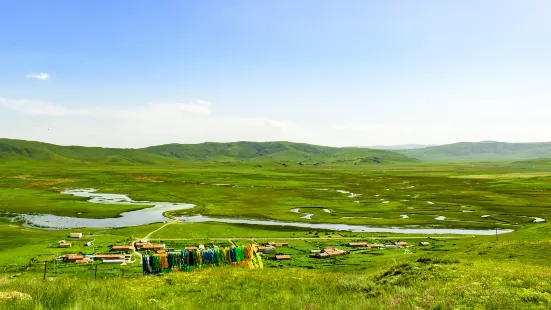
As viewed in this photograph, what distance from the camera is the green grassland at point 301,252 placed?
16.6 metres

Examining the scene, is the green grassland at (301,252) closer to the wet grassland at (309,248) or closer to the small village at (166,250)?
the wet grassland at (309,248)

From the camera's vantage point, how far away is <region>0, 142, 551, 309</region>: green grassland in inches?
653

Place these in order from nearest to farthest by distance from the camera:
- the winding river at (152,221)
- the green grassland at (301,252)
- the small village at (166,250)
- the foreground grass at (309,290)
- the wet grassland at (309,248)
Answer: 1. the foreground grass at (309,290)
2. the green grassland at (301,252)
3. the wet grassland at (309,248)
4. the small village at (166,250)
5. the winding river at (152,221)

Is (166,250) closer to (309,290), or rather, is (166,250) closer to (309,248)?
(309,248)

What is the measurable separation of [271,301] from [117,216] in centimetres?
8902

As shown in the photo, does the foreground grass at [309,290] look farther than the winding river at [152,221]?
No

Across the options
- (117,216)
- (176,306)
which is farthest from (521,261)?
(117,216)

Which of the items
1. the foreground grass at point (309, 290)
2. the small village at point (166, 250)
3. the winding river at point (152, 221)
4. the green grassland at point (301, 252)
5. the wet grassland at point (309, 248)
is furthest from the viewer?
the winding river at point (152, 221)

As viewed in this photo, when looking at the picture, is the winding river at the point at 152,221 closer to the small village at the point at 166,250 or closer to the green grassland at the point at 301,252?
the green grassland at the point at 301,252

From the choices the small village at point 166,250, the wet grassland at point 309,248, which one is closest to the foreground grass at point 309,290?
the wet grassland at point 309,248

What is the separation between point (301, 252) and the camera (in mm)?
59281

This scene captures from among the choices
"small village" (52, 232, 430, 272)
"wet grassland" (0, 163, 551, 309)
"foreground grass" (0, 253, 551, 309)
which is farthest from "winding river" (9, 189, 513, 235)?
"foreground grass" (0, 253, 551, 309)

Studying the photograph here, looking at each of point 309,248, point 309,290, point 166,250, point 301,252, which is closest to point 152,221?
point 166,250

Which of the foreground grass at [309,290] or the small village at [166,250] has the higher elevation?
the foreground grass at [309,290]
